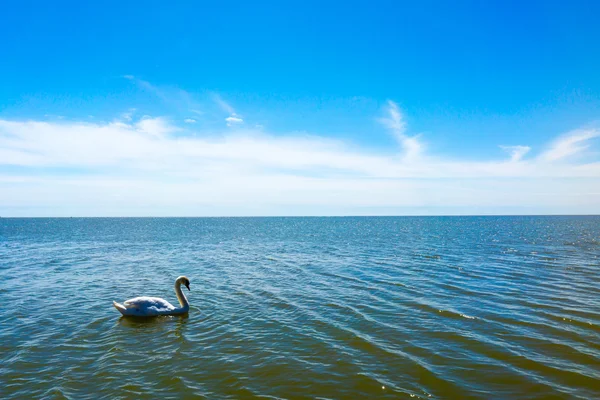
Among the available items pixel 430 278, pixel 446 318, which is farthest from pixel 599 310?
pixel 430 278

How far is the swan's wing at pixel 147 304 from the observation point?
635 inches

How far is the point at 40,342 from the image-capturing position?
42.5 feet

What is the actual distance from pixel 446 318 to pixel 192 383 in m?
11.1

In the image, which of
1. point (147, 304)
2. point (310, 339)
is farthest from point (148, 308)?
point (310, 339)

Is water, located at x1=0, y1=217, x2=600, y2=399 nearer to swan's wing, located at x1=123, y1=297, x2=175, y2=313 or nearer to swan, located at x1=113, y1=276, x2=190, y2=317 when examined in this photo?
swan, located at x1=113, y1=276, x2=190, y2=317

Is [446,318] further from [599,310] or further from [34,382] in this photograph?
[34,382]

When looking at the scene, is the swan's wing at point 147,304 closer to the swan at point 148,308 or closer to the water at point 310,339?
the swan at point 148,308

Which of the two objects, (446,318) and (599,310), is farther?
(599,310)

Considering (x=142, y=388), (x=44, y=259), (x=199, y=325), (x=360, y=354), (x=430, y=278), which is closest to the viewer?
(x=142, y=388)

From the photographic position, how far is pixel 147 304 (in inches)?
647

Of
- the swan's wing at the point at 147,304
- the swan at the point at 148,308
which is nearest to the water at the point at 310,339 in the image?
the swan at the point at 148,308

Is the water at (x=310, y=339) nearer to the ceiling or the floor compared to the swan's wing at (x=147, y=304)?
nearer to the floor

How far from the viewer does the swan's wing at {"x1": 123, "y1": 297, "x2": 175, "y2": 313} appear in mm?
16141

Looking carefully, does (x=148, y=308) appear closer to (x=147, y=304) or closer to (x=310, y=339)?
(x=147, y=304)
